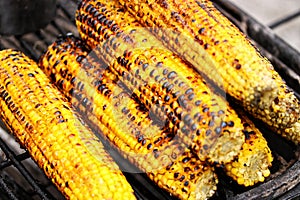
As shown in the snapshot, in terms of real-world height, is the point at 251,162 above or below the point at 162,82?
below

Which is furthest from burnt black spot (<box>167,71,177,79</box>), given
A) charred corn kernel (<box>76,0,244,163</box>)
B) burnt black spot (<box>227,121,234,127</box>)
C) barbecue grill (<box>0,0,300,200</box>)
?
barbecue grill (<box>0,0,300,200</box>)

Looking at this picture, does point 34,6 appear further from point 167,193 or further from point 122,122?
point 167,193

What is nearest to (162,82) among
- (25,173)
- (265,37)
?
(25,173)

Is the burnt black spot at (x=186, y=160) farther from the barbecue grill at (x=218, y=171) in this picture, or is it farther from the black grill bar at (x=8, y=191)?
the black grill bar at (x=8, y=191)

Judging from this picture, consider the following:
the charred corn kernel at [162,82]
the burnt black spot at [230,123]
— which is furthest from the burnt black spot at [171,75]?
the burnt black spot at [230,123]

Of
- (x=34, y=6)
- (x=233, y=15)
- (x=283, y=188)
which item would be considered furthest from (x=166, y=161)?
(x=34, y=6)

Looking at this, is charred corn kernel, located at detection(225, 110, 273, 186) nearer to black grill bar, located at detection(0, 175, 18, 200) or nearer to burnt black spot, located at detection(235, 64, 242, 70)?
burnt black spot, located at detection(235, 64, 242, 70)

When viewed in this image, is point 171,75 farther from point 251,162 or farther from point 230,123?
point 251,162
